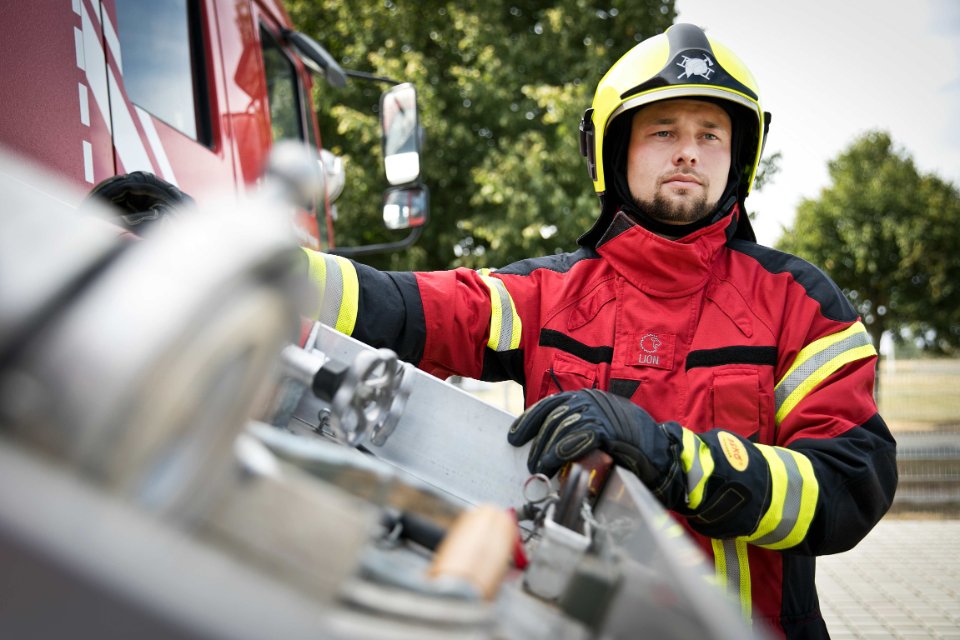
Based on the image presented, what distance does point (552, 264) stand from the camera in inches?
94.8

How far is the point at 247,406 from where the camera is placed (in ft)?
1.96

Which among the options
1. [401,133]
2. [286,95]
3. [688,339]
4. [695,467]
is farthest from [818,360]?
[286,95]

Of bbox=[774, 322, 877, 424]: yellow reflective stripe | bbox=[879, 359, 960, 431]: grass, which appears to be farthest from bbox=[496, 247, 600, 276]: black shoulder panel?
bbox=[879, 359, 960, 431]: grass

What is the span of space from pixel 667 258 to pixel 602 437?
842 mm

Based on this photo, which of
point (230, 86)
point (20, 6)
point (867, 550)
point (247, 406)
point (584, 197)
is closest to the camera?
point (247, 406)

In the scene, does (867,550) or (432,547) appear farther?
(867,550)

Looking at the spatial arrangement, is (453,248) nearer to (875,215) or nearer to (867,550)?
(867,550)

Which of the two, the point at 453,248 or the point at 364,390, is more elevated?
the point at 453,248

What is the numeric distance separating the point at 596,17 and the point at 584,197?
96.9 inches

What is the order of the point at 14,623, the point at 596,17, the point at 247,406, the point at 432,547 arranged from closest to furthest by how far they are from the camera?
the point at 14,623, the point at 247,406, the point at 432,547, the point at 596,17

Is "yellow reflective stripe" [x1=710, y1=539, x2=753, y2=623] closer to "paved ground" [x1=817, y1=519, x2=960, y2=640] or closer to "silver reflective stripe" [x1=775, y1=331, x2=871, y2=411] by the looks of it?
"silver reflective stripe" [x1=775, y1=331, x2=871, y2=411]

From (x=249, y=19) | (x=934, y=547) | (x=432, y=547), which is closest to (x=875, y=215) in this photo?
(x=934, y=547)

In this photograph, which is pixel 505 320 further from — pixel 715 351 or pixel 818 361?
pixel 818 361

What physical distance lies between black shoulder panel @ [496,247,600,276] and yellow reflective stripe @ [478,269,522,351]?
114 millimetres
